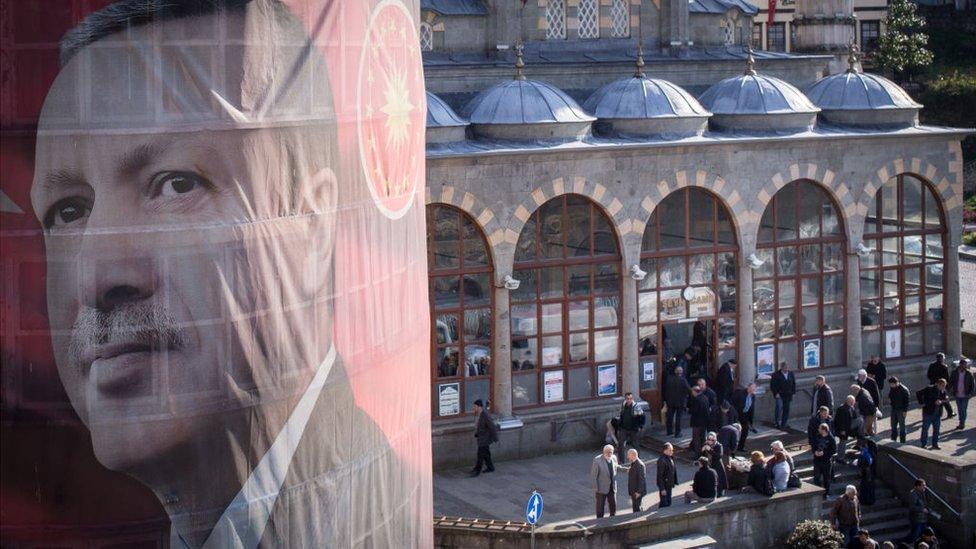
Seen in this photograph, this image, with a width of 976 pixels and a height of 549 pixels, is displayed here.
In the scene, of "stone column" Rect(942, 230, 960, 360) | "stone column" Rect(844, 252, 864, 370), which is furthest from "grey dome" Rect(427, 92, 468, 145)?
"stone column" Rect(942, 230, 960, 360)

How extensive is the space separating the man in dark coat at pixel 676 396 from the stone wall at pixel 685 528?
14.5 feet

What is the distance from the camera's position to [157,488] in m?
19.7

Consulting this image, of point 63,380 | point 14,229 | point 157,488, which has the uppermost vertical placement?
point 14,229

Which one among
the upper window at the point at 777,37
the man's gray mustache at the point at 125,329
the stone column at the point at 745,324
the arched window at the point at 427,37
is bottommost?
the stone column at the point at 745,324

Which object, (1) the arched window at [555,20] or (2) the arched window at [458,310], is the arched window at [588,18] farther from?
(2) the arched window at [458,310]

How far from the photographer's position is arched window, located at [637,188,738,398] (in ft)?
125

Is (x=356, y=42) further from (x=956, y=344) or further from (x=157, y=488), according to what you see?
(x=956, y=344)

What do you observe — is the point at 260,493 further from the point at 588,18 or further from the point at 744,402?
the point at 588,18

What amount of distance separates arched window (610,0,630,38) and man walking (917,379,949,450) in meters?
13.4

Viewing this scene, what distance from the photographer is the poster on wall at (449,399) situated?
118ft

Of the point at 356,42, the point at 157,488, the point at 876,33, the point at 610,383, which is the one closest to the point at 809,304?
the point at 610,383

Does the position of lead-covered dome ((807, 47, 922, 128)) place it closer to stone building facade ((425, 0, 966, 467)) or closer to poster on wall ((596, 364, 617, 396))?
stone building facade ((425, 0, 966, 467))

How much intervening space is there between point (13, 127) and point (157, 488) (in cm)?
441

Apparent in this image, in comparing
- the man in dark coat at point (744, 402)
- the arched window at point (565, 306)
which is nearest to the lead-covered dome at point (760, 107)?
the arched window at point (565, 306)
